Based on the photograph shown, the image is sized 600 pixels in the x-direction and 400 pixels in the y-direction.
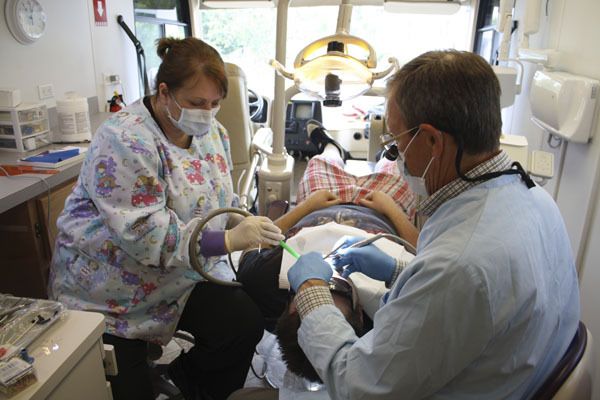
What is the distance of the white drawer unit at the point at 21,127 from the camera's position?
1941 millimetres

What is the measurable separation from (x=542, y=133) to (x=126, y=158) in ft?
6.05

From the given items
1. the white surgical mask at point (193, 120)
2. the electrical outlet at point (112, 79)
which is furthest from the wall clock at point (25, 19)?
the white surgical mask at point (193, 120)

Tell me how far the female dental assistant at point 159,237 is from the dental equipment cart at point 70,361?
36 centimetres

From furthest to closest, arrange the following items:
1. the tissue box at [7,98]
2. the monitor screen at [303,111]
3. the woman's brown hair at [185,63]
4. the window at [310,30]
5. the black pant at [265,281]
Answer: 1. the window at [310,30]
2. the monitor screen at [303,111]
3. the tissue box at [7,98]
4. the black pant at [265,281]
5. the woman's brown hair at [185,63]

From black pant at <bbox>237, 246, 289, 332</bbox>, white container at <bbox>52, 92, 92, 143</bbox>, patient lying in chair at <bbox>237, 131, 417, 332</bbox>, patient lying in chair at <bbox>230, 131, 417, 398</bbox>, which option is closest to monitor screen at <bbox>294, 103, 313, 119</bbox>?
patient lying in chair at <bbox>230, 131, 417, 398</bbox>

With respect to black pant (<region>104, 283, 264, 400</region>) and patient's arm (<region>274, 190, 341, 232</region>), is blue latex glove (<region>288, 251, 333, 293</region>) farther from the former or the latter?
patient's arm (<region>274, 190, 341, 232</region>)

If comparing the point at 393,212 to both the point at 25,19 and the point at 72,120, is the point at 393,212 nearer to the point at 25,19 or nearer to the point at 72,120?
the point at 72,120

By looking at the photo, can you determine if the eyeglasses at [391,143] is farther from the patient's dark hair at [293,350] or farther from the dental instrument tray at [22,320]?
the dental instrument tray at [22,320]

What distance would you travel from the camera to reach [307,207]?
205 cm

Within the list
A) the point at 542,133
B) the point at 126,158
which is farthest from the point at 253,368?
the point at 542,133

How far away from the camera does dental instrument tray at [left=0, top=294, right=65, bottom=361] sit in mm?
856

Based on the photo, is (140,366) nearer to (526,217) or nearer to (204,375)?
(204,375)

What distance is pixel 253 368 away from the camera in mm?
2018

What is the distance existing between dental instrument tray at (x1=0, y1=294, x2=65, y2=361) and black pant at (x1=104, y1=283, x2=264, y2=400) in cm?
50
